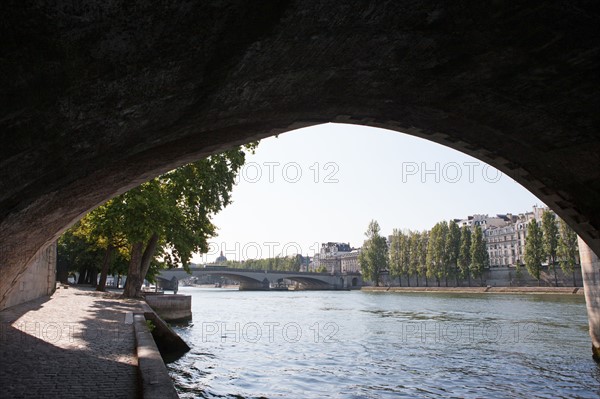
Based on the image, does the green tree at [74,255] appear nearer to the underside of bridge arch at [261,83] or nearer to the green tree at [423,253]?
the underside of bridge arch at [261,83]

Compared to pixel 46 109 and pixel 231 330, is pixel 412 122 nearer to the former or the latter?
pixel 46 109

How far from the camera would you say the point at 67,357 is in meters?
9.88

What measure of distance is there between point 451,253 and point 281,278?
132 ft

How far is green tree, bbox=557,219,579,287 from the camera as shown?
7281 centimetres

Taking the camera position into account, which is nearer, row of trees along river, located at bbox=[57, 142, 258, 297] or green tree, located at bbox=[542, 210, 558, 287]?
row of trees along river, located at bbox=[57, 142, 258, 297]

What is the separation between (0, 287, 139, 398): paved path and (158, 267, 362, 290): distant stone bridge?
280 feet

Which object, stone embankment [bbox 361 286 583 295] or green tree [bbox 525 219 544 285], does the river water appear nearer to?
stone embankment [bbox 361 286 583 295]

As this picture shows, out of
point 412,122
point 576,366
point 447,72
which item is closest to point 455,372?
point 576,366

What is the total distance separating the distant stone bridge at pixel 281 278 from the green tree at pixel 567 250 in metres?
59.0

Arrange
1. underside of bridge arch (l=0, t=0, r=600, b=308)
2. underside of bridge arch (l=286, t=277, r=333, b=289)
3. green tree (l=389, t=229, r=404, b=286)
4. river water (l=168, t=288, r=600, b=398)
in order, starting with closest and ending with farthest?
underside of bridge arch (l=0, t=0, r=600, b=308), river water (l=168, t=288, r=600, b=398), green tree (l=389, t=229, r=404, b=286), underside of bridge arch (l=286, t=277, r=333, b=289)

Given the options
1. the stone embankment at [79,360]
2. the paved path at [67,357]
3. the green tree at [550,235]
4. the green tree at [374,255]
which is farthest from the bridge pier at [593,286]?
the green tree at [374,255]

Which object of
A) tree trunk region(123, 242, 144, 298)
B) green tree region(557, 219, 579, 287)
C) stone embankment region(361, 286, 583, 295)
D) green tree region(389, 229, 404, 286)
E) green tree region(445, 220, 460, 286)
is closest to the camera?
tree trunk region(123, 242, 144, 298)

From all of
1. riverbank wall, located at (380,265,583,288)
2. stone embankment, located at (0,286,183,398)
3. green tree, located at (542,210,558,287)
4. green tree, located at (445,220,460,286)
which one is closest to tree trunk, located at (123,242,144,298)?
stone embankment, located at (0,286,183,398)

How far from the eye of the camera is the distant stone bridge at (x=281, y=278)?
107062mm
